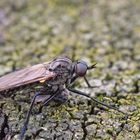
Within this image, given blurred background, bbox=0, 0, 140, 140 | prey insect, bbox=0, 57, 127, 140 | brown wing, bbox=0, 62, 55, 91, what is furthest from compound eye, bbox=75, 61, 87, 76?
blurred background, bbox=0, 0, 140, 140

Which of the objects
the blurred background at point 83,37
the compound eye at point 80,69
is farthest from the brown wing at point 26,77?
the blurred background at point 83,37

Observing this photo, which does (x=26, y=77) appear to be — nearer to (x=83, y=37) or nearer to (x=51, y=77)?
(x=51, y=77)

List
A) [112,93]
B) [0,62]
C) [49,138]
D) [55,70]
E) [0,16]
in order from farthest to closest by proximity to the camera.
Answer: [0,16]
[0,62]
[112,93]
[55,70]
[49,138]

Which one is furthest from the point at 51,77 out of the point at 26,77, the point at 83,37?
the point at 83,37

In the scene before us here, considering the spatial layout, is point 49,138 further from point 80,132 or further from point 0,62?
point 0,62

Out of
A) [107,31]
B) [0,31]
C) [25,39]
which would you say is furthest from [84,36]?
[0,31]

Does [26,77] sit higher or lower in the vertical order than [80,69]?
lower

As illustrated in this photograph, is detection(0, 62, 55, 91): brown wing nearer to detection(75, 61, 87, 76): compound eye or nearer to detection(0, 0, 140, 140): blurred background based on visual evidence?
detection(75, 61, 87, 76): compound eye
